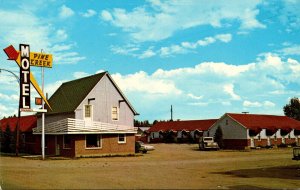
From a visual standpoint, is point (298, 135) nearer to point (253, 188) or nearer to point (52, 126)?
point (52, 126)

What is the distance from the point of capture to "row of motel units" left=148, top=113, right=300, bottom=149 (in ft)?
191

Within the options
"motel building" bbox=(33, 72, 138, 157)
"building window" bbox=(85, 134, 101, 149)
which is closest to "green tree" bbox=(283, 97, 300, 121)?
"motel building" bbox=(33, 72, 138, 157)

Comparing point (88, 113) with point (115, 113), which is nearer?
point (88, 113)

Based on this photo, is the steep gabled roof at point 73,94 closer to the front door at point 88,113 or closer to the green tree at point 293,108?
the front door at point 88,113

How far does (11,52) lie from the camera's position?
1358 inches

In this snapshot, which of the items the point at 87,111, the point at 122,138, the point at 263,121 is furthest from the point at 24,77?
the point at 263,121

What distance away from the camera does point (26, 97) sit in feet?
113

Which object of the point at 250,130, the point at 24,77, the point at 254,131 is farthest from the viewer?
the point at 254,131

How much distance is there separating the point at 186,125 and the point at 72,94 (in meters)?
41.0

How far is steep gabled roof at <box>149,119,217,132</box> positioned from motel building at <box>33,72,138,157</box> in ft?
111

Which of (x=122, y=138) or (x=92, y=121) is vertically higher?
(x=92, y=121)

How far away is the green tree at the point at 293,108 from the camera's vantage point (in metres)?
115

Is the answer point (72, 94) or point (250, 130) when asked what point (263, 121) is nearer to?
point (250, 130)

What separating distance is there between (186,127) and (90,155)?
1664 inches
